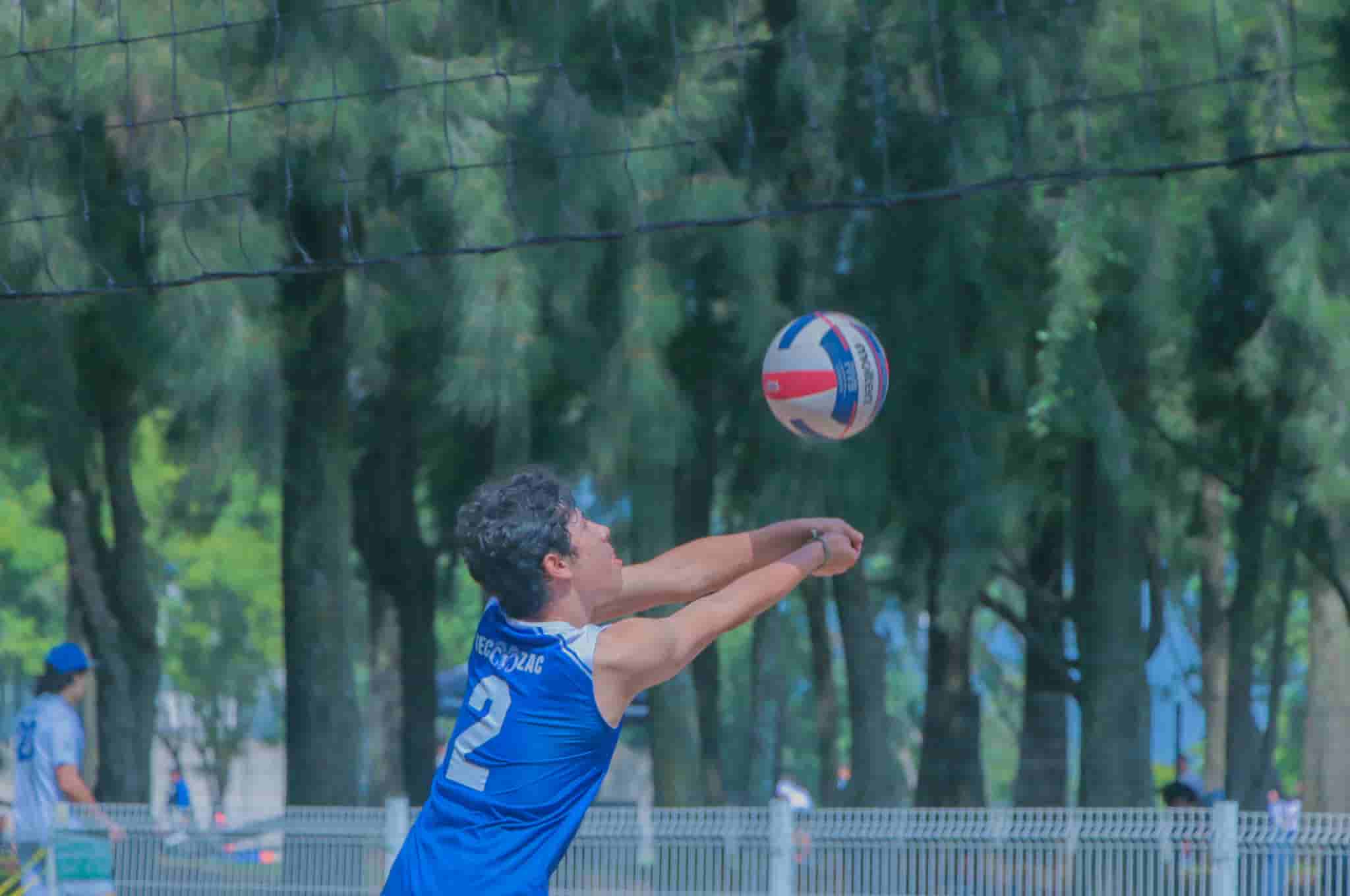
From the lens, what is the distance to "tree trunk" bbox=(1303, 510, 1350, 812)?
13.5 m

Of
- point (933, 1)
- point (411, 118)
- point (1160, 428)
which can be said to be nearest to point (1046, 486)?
point (1160, 428)

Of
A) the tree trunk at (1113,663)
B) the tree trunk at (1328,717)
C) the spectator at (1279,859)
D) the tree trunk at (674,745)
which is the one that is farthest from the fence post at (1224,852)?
the tree trunk at (1328,717)

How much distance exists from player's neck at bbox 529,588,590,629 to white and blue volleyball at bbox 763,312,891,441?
2042 mm

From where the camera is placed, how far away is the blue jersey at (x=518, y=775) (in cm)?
316

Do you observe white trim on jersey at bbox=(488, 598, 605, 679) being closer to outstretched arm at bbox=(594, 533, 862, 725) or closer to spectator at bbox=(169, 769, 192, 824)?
outstretched arm at bbox=(594, 533, 862, 725)

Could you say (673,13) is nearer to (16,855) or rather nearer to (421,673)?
(16,855)

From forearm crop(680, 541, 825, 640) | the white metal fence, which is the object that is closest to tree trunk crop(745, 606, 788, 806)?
the white metal fence

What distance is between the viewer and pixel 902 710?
52312mm

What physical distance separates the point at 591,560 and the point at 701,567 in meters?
0.55

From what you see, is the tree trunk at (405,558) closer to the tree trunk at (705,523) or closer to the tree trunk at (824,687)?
the tree trunk at (705,523)

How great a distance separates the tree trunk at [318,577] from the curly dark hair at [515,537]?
9.67 metres

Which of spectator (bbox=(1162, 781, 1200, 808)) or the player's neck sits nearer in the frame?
the player's neck

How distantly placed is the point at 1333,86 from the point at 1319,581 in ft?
20.4

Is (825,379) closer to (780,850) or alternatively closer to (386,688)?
(780,850)
